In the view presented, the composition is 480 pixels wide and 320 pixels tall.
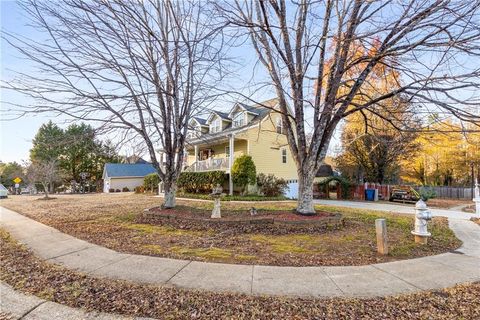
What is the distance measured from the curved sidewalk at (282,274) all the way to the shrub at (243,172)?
11913 millimetres

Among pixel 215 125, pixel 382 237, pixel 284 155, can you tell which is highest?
pixel 215 125

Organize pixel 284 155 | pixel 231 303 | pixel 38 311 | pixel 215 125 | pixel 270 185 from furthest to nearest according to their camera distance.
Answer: pixel 215 125 < pixel 284 155 < pixel 270 185 < pixel 231 303 < pixel 38 311

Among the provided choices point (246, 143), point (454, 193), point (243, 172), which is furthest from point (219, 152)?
point (454, 193)

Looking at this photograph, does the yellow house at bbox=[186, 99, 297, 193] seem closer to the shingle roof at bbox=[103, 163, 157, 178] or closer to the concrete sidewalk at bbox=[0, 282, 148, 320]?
the concrete sidewalk at bbox=[0, 282, 148, 320]

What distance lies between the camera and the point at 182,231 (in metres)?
6.85

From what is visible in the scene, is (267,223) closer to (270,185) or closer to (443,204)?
(270,185)

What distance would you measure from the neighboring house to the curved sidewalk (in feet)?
114

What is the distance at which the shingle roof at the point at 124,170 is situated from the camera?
121 ft

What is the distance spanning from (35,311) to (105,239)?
3220mm

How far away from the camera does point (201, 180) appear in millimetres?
18547

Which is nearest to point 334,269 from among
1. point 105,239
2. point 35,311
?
point 35,311

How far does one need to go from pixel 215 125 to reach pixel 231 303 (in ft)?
65.5

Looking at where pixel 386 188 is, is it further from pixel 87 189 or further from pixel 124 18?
pixel 87 189

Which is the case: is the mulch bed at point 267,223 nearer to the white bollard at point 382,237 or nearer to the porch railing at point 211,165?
the white bollard at point 382,237
